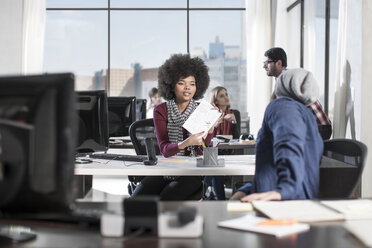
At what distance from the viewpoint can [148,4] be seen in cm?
826

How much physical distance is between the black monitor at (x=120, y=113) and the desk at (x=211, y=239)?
2777 millimetres

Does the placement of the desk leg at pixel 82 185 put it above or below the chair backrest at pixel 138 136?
below

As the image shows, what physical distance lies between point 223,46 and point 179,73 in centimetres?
490

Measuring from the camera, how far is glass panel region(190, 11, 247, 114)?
27.2 ft

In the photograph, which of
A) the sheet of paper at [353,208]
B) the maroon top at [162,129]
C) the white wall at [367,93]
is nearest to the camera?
the sheet of paper at [353,208]

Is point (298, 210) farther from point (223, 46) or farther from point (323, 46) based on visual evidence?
point (223, 46)

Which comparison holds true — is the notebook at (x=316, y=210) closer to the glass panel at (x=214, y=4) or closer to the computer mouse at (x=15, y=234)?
the computer mouse at (x=15, y=234)

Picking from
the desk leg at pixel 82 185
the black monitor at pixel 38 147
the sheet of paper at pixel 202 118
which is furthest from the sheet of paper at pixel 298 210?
the desk leg at pixel 82 185

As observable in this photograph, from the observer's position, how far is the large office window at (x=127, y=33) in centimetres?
820

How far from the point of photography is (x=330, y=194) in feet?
6.80

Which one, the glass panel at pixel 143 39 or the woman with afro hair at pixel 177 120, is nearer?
the woman with afro hair at pixel 177 120

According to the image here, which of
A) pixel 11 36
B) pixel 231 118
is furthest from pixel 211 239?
pixel 11 36

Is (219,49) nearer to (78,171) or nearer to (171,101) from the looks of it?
(171,101)

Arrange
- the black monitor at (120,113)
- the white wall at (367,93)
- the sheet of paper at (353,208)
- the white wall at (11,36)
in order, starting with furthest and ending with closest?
1. the white wall at (11,36)
2. the black monitor at (120,113)
3. the white wall at (367,93)
4. the sheet of paper at (353,208)
